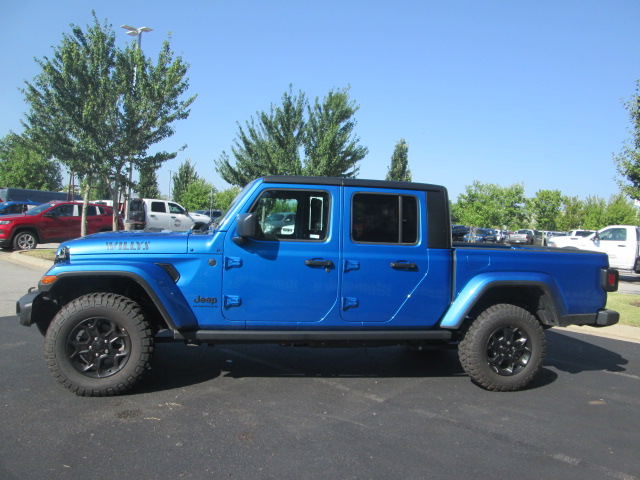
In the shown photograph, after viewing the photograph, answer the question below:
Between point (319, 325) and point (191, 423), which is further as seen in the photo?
point (319, 325)

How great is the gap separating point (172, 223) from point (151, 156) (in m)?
7.95

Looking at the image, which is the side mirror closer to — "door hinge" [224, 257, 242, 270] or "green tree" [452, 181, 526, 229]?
"door hinge" [224, 257, 242, 270]

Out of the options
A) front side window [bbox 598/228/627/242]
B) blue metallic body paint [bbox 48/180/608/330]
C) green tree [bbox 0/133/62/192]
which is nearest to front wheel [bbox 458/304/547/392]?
blue metallic body paint [bbox 48/180/608/330]

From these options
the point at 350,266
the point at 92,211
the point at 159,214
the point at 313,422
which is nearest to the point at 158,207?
the point at 159,214

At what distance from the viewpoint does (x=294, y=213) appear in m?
4.52

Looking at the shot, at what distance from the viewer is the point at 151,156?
1488 cm

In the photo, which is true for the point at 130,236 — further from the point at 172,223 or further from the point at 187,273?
the point at 172,223

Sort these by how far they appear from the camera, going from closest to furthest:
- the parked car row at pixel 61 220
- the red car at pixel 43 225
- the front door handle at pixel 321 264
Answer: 1. the front door handle at pixel 321 264
2. the red car at pixel 43 225
3. the parked car row at pixel 61 220

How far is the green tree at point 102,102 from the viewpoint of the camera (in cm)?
1323

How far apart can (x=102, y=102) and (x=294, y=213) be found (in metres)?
11.2

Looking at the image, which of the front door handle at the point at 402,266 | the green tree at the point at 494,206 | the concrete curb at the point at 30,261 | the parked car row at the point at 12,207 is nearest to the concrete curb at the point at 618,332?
the front door handle at the point at 402,266

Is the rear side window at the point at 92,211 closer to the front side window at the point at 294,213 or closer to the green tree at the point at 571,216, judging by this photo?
the front side window at the point at 294,213

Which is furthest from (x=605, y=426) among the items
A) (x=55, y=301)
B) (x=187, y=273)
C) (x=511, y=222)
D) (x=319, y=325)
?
(x=511, y=222)

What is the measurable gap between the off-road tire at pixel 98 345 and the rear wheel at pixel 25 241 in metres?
15.1
